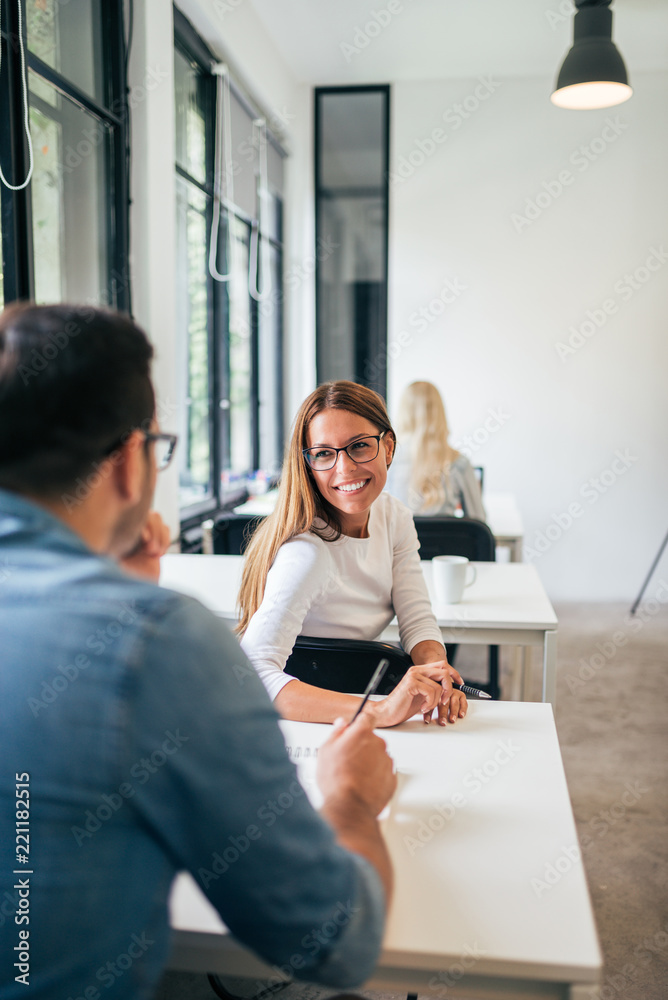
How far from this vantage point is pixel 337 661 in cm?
157

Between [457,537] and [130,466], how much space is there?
6.70 feet

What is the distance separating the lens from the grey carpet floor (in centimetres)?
177

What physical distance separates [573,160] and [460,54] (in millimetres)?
958

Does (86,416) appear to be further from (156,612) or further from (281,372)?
(281,372)

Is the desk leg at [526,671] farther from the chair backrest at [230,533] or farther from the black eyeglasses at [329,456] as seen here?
the black eyeglasses at [329,456]

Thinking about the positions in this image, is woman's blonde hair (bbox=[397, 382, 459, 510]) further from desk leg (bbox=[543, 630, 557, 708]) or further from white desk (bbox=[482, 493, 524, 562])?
desk leg (bbox=[543, 630, 557, 708])

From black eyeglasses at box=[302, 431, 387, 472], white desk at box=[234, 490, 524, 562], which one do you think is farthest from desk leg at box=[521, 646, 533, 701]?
black eyeglasses at box=[302, 431, 387, 472]

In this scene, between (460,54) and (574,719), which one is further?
(460,54)

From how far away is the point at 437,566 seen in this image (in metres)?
2.18

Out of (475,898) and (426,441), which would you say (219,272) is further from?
(475,898)

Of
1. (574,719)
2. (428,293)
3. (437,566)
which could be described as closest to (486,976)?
(437,566)

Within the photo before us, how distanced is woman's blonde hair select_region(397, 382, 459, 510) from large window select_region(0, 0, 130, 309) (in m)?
1.29

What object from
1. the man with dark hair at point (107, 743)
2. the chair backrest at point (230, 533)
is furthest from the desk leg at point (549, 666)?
the man with dark hair at point (107, 743)

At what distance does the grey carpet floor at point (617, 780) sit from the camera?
177cm
